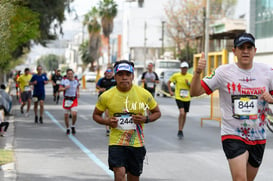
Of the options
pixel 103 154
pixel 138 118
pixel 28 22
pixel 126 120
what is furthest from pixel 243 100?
pixel 28 22

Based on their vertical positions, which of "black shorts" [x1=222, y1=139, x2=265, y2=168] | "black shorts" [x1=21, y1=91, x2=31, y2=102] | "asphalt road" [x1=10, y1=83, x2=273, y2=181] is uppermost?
"black shorts" [x1=222, y1=139, x2=265, y2=168]

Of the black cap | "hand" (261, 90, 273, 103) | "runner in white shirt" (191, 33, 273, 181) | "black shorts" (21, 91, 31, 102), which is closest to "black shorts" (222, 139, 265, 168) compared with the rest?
"runner in white shirt" (191, 33, 273, 181)

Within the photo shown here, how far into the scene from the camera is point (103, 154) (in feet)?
37.3

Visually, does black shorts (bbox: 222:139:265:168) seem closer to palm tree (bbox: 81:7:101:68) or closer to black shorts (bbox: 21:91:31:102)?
black shorts (bbox: 21:91:31:102)

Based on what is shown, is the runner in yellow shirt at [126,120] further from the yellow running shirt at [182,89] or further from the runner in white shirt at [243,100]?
the yellow running shirt at [182,89]

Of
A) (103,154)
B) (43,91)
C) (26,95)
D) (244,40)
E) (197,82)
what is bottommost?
(103,154)

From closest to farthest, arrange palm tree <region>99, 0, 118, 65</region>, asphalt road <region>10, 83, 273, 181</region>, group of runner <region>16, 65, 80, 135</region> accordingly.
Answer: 1. asphalt road <region>10, 83, 273, 181</region>
2. group of runner <region>16, 65, 80, 135</region>
3. palm tree <region>99, 0, 118, 65</region>

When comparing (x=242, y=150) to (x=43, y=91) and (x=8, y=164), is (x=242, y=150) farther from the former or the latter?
(x=43, y=91)

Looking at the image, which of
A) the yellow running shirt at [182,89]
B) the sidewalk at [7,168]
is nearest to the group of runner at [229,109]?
the sidewalk at [7,168]

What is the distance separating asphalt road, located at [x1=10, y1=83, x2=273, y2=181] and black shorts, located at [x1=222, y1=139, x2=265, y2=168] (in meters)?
1.53

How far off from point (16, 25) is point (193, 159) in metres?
8.88

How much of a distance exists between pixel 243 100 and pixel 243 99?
0.01 m

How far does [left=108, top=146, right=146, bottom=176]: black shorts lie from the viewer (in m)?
6.32

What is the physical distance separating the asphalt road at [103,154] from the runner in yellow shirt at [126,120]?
2.36 ft
